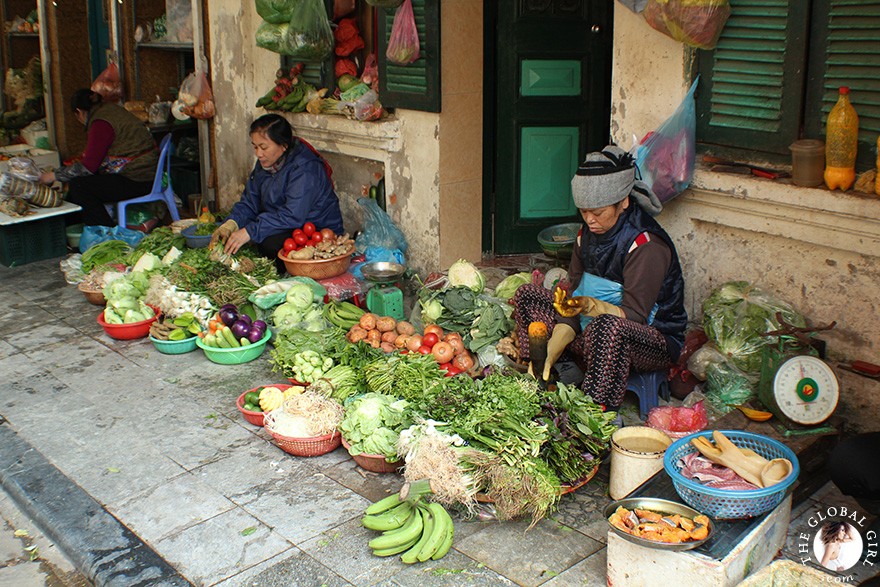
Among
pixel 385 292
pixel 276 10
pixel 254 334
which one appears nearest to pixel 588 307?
pixel 385 292

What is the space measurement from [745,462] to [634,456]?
0.52 m

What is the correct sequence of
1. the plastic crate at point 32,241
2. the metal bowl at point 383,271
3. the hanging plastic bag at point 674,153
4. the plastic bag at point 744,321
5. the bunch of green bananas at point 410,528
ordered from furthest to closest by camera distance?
the plastic crate at point 32,241
the metal bowl at point 383,271
the hanging plastic bag at point 674,153
the plastic bag at point 744,321
the bunch of green bananas at point 410,528

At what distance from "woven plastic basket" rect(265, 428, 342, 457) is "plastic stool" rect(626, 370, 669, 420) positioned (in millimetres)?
1633

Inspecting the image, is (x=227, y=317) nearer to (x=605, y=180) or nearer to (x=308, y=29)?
(x=308, y=29)

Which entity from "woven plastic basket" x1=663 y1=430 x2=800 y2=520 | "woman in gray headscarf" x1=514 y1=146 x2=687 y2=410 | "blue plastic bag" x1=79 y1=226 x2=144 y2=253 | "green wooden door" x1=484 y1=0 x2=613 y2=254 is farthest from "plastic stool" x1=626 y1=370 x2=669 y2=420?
"blue plastic bag" x1=79 y1=226 x2=144 y2=253

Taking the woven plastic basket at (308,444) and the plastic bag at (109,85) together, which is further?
the plastic bag at (109,85)

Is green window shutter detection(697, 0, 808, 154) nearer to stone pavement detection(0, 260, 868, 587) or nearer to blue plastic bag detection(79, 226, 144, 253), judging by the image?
stone pavement detection(0, 260, 868, 587)

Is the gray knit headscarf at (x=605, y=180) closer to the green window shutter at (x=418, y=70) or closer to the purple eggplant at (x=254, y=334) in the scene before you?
the green window shutter at (x=418, y=70)

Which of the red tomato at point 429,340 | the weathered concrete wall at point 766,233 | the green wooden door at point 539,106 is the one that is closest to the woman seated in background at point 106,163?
the green wooden door at point 539,106

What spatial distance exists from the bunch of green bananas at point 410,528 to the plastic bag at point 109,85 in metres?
7.87

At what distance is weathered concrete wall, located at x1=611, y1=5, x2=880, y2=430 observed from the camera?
178 inches

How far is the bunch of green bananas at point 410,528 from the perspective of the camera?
12.8ft

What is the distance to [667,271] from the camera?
485 centimetres

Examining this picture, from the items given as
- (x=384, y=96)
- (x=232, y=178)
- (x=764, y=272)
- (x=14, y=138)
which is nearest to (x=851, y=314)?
(x=764, y=272)
